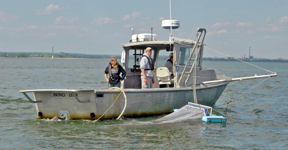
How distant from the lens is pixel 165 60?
13.4 m

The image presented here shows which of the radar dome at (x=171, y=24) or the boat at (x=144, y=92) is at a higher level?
the radar dome at (x=171, y=24)

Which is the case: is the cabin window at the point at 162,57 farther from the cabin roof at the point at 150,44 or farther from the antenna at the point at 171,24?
the antenna at the point at 171,24

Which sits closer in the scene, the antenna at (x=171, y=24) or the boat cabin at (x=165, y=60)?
the boat cabin at (x=165, y=60)

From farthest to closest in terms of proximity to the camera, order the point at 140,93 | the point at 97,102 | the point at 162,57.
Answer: the point at 162,57
the point at 140,93
the point at 97,102

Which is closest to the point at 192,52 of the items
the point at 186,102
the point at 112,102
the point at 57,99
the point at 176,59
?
the point at 176,59

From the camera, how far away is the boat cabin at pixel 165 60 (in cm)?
1252

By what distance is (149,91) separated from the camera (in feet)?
36.0

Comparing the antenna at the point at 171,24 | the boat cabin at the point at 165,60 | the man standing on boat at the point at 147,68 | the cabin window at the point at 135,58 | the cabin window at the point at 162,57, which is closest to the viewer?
the man standing on boat at the point at 147,68

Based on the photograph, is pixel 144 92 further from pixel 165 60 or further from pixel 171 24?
pixel 171 24

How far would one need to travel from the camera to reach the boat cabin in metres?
12.5

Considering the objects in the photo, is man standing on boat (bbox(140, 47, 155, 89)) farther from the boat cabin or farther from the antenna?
the antenna

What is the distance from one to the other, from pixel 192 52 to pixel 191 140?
4197mm

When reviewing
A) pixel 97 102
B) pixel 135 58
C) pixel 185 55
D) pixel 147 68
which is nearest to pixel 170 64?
pixel 185 55

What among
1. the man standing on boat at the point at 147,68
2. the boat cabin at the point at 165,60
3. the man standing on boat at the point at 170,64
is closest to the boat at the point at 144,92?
the boat cabin at the point at 165,60
